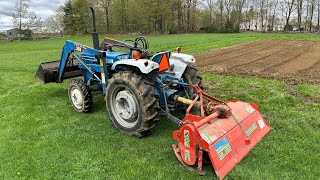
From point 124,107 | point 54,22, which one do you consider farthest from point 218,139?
point 54,22

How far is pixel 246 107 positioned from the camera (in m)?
4.25

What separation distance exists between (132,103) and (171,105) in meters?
0.68

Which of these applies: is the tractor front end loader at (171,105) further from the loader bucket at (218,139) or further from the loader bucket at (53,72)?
the loader bucket at (53,72)

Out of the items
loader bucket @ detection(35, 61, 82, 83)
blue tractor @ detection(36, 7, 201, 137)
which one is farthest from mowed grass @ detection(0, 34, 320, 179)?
loader bucket @ detection(35, 61, 82, 83)

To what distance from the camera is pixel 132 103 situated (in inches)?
169

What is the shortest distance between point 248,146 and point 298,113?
7.09ft

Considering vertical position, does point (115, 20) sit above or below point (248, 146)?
above

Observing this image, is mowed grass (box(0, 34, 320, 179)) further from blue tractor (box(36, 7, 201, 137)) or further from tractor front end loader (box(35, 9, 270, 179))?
blue tractor (box(36, 7, 201, 137))

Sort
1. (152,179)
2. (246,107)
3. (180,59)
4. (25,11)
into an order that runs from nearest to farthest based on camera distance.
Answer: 1. (152,179)
2. (246,107)
3. (180,59)
4. (25,11)

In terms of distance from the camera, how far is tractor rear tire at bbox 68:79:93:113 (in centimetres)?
543

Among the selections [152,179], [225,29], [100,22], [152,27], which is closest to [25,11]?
[100,22]

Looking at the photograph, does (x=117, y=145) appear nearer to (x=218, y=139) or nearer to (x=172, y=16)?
(x=218, y=139)

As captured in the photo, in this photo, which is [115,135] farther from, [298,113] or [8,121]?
[298,113]

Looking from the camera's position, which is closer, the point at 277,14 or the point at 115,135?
the point at 115,135
